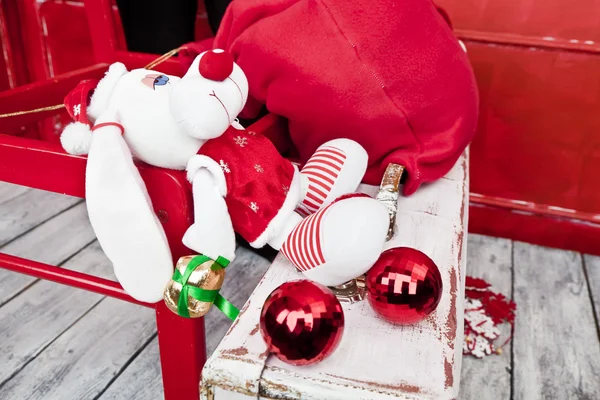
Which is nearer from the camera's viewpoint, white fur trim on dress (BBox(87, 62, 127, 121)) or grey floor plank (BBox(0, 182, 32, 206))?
white fur trim on dress (BBox(87, 62, 127, 121))

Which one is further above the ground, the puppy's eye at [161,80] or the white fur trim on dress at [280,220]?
the puppy's eye at [161,80]

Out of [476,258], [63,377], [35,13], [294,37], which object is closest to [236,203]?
[294,37]

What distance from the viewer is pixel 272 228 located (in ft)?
1.75

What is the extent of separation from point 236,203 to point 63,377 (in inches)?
18.7

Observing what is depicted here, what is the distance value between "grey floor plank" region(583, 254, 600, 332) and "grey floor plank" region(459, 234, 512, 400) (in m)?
0.16

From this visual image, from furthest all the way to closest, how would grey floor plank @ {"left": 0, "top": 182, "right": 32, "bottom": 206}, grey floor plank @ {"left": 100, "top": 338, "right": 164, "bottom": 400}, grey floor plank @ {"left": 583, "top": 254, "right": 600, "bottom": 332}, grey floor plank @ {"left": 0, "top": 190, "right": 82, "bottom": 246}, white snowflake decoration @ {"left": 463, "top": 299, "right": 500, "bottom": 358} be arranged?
grey floor plank @ {"left": 0, "top": 182, "right": 32, "bottom": 206} < grey floor plank @ {"left": 0, "top": 190, "right": 82, "bottom": 246} < grey floor plank @ {"left": 583, "top": 254, "right": 600, "bottom": 332} < white snowflake decoration @ {"left": 463, "top": 299, "right": 500, "bottom": 358} < grey floor plank @ {"left": 100, "top": 338, "right": 164, "bottom": 400}

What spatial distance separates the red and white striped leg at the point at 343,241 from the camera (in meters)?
0.45

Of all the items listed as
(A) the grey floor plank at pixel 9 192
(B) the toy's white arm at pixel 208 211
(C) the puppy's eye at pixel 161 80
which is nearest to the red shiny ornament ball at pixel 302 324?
(B) the toy's white arm at pixel 208 211

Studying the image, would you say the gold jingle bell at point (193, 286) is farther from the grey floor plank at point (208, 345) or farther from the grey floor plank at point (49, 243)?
the grey floor plank at point (49, 243)

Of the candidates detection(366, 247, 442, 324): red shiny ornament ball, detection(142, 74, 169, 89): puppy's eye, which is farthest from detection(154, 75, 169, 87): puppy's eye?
detection(366, 247, 442, 324): red shiny ornament ball

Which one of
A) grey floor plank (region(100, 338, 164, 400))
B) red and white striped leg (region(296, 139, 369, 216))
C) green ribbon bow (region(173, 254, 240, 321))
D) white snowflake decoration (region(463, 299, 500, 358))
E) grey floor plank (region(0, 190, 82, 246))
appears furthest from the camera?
grey floor plank (region(0, 190, 82, 246))

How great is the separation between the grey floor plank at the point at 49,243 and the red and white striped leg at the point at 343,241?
733mm

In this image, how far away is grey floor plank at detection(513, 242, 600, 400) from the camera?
2.61 ft

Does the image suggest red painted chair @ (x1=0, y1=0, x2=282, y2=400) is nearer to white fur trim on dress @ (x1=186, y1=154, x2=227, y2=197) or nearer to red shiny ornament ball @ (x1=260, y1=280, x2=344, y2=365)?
white fur trim on dress @ (x1=186, y1=154, x2=227, y2=197)
